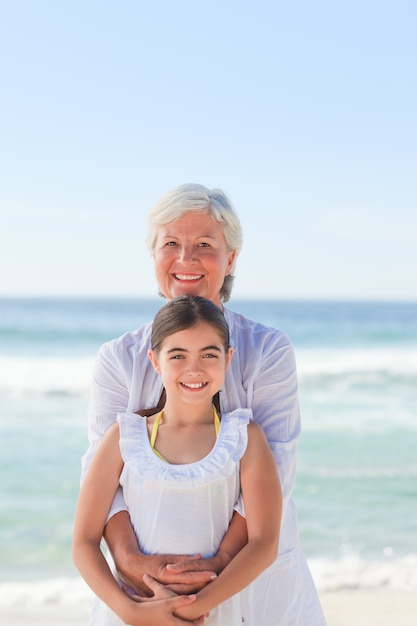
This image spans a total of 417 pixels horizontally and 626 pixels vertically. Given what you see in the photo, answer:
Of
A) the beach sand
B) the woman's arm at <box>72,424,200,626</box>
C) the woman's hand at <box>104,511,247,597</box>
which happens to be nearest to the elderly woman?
the woman's arm at <box>72,424,200,626</box>

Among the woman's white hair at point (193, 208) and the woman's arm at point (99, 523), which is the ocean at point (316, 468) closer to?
the woman's arm at point (99, 523)

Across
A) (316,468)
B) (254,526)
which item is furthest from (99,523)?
(316,468)

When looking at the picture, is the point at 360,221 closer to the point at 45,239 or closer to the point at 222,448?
the point at 45,239

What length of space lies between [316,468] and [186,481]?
23.4 feet

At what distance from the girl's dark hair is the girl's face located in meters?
0.02

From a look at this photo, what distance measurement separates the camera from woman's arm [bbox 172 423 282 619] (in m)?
2.33

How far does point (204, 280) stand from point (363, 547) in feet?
15.1

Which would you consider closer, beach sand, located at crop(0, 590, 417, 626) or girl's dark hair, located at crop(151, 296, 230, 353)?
girl's dark hair, located at crop(151, 296, 230, 353)

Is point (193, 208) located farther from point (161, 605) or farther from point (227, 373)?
point (161, 605)

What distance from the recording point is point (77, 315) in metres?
35.2

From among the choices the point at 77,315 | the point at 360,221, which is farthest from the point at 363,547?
the point at 360,221

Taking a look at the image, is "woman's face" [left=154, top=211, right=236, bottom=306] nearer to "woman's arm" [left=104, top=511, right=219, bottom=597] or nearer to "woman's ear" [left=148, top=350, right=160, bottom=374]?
"woman's ear" [left=148, top=350, right=160, bottom=374]

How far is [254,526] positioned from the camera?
2.41 meters

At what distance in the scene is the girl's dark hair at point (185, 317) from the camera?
8.37 ft
